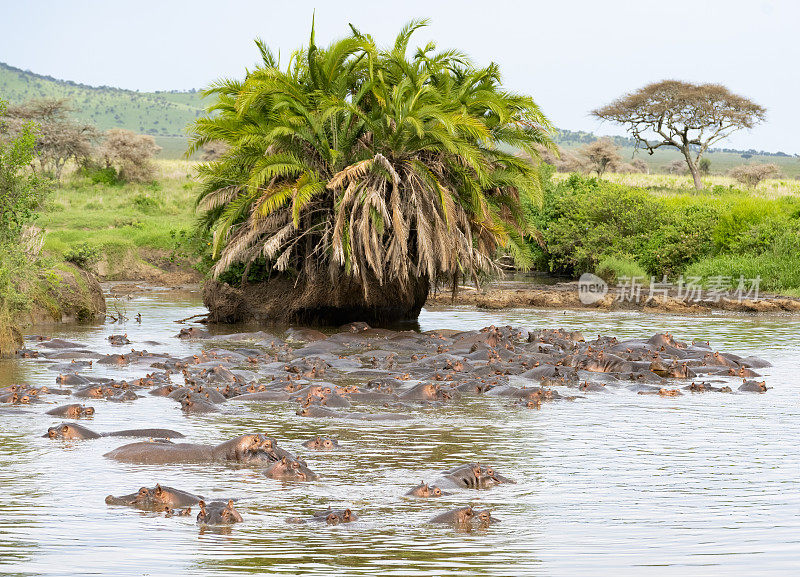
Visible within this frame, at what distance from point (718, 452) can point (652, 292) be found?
1924 cm

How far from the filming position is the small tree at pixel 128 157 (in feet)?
164

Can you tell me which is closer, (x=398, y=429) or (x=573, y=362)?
(x=398, y=429)

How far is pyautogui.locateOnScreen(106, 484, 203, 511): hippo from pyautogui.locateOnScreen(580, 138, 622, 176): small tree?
66426mm

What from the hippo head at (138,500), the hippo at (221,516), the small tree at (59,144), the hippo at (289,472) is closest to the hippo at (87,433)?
the hippo at (289,472)

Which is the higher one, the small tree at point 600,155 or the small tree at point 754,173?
the small tree at point 600,155

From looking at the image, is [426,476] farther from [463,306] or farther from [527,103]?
[463,306]

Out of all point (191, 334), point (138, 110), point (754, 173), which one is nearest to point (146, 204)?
point (191, 334)

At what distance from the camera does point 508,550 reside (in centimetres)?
671

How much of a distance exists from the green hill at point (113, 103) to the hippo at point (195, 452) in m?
116

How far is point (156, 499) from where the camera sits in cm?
769

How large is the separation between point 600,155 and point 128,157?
3620 cm

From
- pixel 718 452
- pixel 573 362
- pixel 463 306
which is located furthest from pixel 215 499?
pixel 463 306

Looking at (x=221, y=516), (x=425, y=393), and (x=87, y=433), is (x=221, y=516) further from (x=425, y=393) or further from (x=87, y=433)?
(x=425, y=393)

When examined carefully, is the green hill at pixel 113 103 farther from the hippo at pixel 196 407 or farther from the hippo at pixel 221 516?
the hippo at pixel 221 516
